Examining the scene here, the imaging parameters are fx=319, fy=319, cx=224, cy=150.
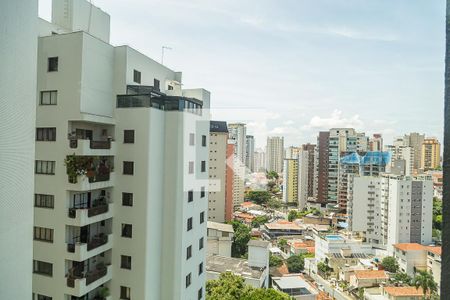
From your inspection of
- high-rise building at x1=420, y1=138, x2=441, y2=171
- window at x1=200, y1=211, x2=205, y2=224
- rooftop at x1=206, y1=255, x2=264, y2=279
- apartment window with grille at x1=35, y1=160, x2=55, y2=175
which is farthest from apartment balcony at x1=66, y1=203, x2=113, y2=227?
rooftop at x1=206, y1=255, x2=264, y2=279

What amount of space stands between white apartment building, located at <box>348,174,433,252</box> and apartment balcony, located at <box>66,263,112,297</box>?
9963 mm

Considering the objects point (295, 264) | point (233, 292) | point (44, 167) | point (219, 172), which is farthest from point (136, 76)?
point (295, 264)

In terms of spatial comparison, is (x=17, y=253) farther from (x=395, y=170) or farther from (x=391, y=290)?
(x=395, y=170)

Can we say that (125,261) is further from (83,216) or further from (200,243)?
(200,243)

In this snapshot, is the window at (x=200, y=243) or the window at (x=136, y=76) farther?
the window at (x=200, y=243)

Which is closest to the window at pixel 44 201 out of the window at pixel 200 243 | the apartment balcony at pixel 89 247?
the apartment balcony at pixel 89 247

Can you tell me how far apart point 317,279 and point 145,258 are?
9.86 m

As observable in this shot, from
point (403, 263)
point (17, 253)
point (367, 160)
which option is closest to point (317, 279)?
point (403, 263)

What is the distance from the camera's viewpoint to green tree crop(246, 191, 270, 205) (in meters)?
17.5

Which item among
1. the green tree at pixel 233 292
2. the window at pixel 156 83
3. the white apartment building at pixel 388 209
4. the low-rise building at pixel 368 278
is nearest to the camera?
the window at pixel 156 83

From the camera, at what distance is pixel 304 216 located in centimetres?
1688

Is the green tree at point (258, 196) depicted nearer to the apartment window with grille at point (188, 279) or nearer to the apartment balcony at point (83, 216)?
the apartment window with grille at point (188, 279)

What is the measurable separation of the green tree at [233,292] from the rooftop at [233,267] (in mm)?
1483

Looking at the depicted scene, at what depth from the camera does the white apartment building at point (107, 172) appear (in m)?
2.65
